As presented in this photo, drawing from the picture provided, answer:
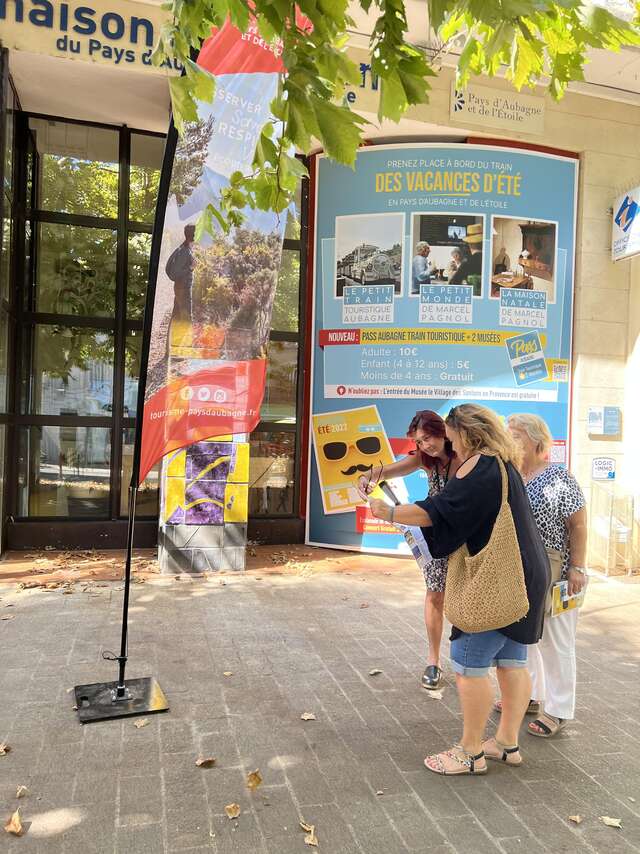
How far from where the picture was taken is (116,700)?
3.96 m

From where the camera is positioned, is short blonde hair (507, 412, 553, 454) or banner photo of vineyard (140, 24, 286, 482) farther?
short blonde hair (507, 412, 553, 454)

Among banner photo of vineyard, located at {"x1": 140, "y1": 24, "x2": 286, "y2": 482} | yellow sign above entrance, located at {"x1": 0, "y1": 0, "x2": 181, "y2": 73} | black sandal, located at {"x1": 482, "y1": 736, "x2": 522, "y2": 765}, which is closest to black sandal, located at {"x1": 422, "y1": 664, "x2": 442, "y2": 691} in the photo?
black sandal, located at {"x1": 482, "y1": 736, "x2": 522, "y2": 765}

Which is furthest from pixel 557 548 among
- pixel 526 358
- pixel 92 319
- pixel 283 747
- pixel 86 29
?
pixel 86 29

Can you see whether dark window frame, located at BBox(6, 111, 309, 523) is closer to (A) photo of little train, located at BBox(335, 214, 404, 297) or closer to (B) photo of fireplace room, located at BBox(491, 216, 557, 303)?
(A) photo of little train, located at BBox(335, 214, 404, 297)

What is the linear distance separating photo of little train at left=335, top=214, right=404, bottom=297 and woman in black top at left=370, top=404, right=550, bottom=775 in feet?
17.1

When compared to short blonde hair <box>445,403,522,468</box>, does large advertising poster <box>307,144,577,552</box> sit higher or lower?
higher

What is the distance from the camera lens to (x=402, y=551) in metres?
8.27

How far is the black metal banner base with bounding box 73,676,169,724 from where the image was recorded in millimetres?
3801

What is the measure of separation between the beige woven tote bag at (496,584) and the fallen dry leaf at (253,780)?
114cm

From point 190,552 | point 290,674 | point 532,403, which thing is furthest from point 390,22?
point 532,403

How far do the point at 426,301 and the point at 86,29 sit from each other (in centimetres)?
453

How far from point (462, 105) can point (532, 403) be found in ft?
11.6

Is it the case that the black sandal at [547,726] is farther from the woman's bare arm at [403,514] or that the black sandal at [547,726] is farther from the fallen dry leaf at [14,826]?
the fallen dry leaf at [14,826]

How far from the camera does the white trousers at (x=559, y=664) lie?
12.3 feet
